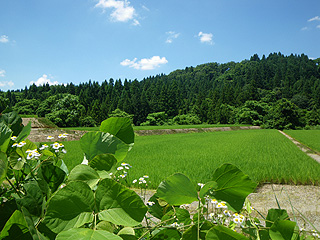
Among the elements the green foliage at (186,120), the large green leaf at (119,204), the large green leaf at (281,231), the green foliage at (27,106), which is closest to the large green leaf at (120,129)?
the large green leaf at (119,204)

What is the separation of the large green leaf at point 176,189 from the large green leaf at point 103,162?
71mm

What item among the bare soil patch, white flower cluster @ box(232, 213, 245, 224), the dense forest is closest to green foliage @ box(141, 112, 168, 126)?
the dense forest

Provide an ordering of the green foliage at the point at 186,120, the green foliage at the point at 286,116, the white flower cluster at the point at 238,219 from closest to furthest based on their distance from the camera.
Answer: the white flower cluster at the point at 238,219 < the green foliage at the point at 286,116 < the green foliage at the point at 186,120

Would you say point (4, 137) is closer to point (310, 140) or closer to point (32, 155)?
point (32, 155)

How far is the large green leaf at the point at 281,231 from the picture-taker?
250 mm

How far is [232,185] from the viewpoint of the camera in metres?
0.27

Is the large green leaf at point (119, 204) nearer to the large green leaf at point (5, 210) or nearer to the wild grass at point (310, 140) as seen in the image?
the large green leaf at point (5, 210)

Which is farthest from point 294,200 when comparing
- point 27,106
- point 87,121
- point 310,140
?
point 27,106

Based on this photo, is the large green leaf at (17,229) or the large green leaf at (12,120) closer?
the large green leaf at (17,229)

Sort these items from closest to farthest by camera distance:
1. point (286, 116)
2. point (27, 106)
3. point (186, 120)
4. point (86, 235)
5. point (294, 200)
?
point (86, 235) < point (294, 200) < point (286, 116) < point (27, 106) < point (186, 120)

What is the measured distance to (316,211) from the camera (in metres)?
2.60

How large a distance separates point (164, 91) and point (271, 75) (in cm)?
3380

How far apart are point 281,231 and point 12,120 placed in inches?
18.6

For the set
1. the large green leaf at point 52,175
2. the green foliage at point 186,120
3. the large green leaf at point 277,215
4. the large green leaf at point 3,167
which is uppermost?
the large green leaf at point 3,167
